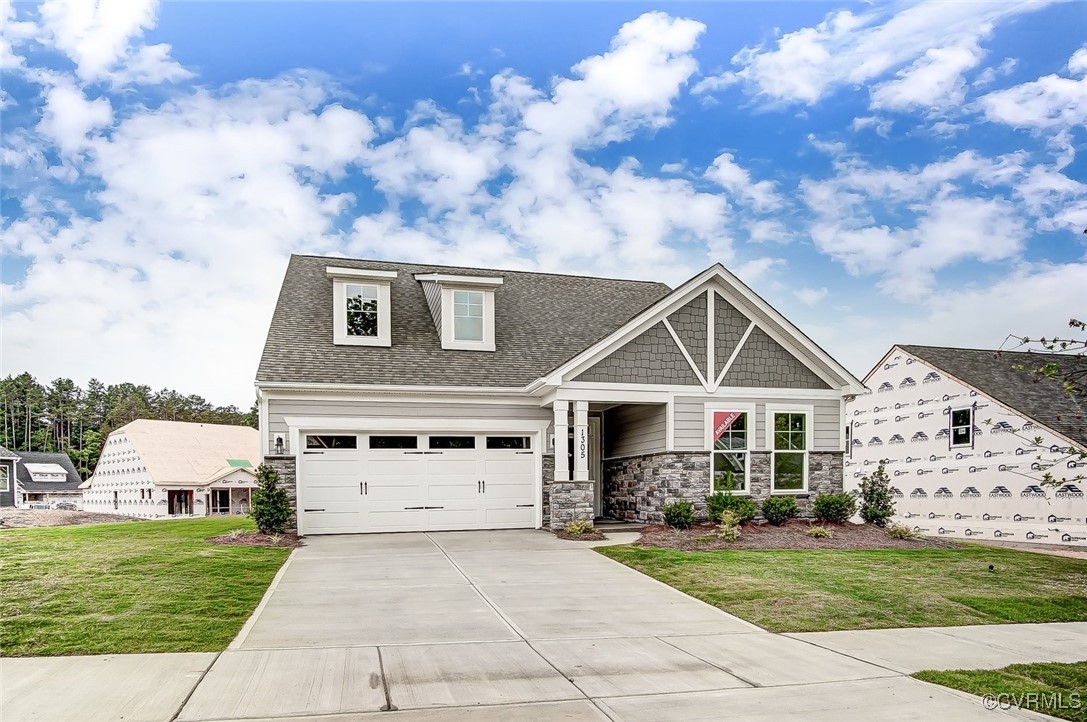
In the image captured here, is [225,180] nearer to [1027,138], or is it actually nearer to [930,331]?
[1027,138]

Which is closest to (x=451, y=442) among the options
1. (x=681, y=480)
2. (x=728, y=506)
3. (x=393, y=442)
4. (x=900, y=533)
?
(x=393, y=442)

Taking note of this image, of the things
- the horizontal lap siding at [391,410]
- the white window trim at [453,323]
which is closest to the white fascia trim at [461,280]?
the white window trim at [453,323]

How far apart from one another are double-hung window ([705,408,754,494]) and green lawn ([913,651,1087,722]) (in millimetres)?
9678

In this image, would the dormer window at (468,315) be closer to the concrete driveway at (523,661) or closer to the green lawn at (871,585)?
the green lawn at (871,585)

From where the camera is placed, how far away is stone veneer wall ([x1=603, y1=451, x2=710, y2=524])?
1605cm

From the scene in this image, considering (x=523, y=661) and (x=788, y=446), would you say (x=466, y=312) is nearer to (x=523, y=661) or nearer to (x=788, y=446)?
(x=788, y=446)

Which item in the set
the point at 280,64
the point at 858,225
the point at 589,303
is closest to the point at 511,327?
the point at 589,303

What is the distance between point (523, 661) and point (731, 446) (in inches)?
431

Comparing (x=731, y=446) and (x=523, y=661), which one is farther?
(x=731, y=446)

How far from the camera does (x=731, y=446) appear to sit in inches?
653

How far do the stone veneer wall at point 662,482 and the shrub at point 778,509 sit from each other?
131 cm

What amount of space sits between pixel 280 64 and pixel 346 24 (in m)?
2.73

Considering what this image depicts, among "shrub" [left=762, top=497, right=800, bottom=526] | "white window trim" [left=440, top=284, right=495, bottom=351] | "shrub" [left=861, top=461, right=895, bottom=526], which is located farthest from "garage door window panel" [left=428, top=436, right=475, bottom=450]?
"shrub" [left=861, top=461, right=895, bottom=526]

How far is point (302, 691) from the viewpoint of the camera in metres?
5.58
